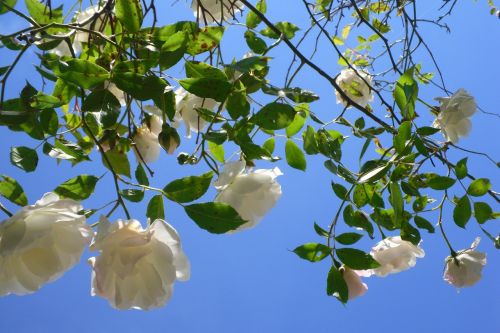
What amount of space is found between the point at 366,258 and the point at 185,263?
12.6 inches

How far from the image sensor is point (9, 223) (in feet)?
1.44

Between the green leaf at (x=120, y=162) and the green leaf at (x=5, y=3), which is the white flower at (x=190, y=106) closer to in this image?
the green leaf at (x=120, y=162)

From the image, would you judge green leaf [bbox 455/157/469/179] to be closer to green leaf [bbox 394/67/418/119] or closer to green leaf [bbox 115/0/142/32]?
green leaf [bbox 394/67/418/119]

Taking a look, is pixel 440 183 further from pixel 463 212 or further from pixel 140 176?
pixel 140 176

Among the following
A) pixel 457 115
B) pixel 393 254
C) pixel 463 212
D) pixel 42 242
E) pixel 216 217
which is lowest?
pixel 42 242

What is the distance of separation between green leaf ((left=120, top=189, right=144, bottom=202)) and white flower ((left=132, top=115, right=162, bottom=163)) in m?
0.23

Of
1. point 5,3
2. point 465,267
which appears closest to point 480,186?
point 465,267

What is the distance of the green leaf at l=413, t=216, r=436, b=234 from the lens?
0.81 m

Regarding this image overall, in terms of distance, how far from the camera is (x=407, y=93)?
0.69 m

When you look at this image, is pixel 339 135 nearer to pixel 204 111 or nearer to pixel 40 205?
pixel 204 111

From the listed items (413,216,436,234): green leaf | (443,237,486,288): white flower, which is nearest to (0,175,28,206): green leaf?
(413,216,436,234): green leaf

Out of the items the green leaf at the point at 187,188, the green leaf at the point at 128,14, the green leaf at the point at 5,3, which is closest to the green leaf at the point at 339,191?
the green leaf at the point at 187,188

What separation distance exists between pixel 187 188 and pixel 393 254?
47cm

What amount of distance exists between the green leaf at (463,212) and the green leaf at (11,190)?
0.66 meters
